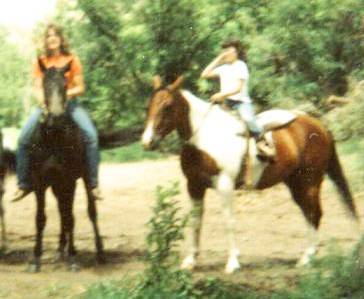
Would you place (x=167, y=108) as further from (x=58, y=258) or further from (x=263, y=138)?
(x=58, y=258)

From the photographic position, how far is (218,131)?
28.1 ft

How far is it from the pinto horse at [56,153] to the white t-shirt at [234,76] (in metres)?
1.75

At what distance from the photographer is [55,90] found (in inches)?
330

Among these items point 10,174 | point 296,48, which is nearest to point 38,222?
point 10,174

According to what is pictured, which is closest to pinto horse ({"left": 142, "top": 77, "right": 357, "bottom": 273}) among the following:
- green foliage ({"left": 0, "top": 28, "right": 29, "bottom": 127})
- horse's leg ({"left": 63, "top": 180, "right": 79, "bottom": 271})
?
horse's leg ({"left": 63, "top": 180, "right": 79, "bottom": 271})

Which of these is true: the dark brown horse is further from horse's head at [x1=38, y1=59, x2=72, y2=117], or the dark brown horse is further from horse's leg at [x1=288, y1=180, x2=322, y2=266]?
horse's leg at [x1=288, y1=180, x2=322, y2=266]

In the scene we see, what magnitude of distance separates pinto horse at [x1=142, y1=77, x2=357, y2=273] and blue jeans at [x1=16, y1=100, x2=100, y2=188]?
112 centimetres

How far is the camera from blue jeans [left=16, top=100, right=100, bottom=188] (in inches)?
345

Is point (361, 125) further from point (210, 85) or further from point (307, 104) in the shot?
point (210, 85)

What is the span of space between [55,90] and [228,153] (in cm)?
201

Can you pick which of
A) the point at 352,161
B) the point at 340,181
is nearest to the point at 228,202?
the point at 340,181

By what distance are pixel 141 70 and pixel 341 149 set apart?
961 centimetres

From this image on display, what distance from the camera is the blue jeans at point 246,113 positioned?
341 inches

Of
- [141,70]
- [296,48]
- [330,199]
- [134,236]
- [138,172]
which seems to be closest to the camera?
[134,236]
